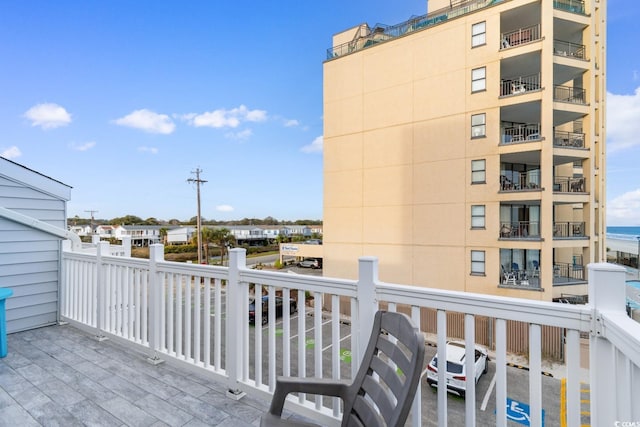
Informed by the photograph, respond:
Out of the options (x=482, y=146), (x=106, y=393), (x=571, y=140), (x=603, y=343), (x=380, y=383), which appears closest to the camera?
(x=603, y=343)

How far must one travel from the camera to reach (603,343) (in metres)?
0.98

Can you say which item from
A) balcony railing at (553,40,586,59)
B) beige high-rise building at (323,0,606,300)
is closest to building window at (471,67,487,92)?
beige high-rise building at (323,0,606,300)

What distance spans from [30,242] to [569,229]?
1351cm

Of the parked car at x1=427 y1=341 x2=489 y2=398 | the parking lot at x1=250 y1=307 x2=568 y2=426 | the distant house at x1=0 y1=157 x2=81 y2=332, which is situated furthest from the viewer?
the parking lot at x1=250 y1=307 x2=568 y2=426

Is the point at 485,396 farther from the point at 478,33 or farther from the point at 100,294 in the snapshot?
the point at 478,33

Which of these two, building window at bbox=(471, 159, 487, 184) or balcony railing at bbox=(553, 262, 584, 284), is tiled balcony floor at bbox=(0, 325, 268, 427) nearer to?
building window at bbox=(471, 159, 487, 184)

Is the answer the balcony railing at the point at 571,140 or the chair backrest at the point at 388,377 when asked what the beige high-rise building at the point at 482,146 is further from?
the chair backrest at the point at 388,377

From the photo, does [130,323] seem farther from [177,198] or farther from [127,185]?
[177,198]

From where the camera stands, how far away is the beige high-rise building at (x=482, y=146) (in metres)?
9.17

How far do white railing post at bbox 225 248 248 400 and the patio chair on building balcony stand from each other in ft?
2.83

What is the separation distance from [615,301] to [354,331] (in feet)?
3.44

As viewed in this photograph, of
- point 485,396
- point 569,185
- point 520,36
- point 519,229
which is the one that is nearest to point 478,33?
point 520,36

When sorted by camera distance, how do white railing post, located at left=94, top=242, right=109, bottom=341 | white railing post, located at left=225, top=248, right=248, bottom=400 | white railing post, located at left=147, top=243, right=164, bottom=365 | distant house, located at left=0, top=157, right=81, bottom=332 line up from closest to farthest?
white railing post, located at left=225, top=248, right=248, bottom=400 → white railing post, located at left=147, top=243, right=164, bottom=365 → white railing post, located at left=94, top=242, right=109, bottom=341 → distant house, located at left=0, top=157, right=81, bottom=332

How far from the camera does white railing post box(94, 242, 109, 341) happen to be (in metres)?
3.10
